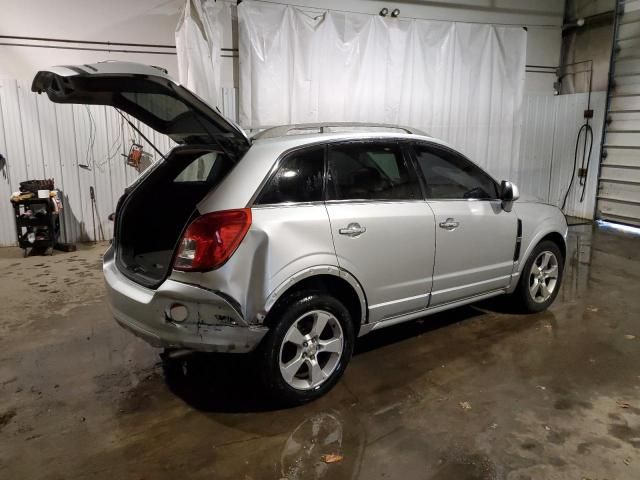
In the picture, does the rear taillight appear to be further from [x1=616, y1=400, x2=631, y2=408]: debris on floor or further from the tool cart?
the tool cart

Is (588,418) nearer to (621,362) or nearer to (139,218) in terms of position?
(621,362)

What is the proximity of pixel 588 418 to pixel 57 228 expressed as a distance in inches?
254

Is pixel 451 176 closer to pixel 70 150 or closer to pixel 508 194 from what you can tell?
pixel 508 194

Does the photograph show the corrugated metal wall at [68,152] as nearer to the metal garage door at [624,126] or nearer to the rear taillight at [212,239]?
the rear taillight at [212,239]

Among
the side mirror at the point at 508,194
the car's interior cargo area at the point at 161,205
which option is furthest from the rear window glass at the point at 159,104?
the side mirror at the point at 508,194

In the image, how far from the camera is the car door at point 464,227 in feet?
11.4

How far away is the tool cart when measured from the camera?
628 cm

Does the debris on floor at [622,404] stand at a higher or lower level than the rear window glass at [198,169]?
lower

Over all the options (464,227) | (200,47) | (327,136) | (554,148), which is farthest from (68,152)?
(554,148)

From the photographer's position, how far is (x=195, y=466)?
7.86ft

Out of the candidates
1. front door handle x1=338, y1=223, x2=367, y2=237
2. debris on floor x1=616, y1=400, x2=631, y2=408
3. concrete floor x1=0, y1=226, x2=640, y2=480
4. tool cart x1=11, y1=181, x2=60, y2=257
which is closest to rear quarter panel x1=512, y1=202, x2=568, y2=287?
concrete floor x1=0, y1=226, x2=640, y2=480

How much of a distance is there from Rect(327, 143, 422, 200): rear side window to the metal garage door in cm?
696

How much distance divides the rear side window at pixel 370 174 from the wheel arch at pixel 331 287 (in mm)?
453

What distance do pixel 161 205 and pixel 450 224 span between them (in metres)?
2.02
